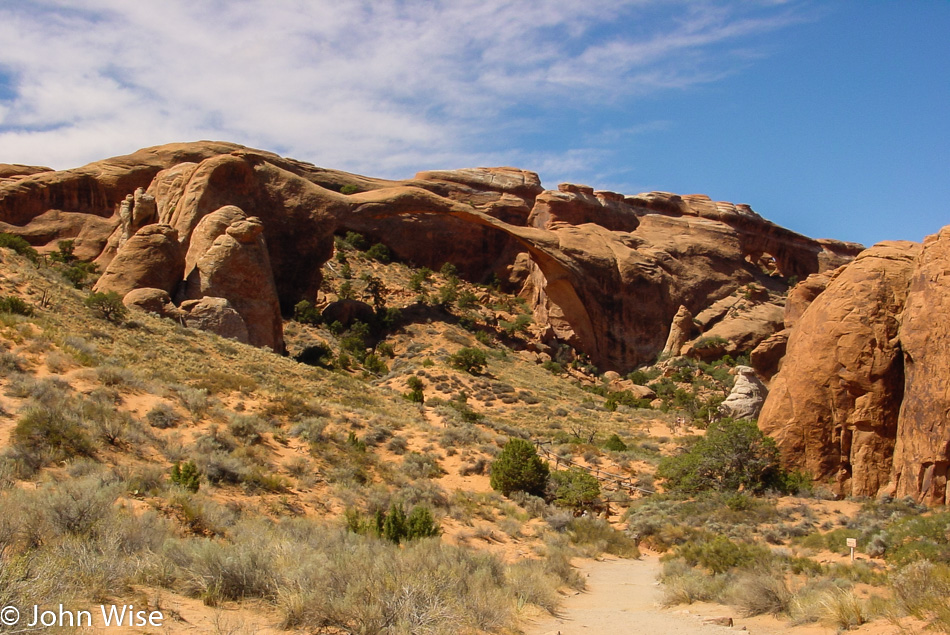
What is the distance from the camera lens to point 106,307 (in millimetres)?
23641

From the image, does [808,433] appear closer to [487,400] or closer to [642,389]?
[487,400]

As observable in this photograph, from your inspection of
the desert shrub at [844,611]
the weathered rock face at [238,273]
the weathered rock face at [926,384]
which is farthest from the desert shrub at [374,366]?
the desert shrub at [844,611]

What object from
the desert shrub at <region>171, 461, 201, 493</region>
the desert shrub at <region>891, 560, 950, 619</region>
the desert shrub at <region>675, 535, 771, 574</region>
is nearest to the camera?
the desert shrub at <region>891, 560, 950, 619</region>

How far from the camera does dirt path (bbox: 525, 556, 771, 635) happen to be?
7910 mm

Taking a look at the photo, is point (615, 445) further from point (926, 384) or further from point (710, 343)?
point (710, 343)

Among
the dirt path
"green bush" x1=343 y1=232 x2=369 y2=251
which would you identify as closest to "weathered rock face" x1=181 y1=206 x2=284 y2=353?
"green bush" x1=343 y1=232 x2=369 y2=251

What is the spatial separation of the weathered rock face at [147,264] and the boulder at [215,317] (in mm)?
1767

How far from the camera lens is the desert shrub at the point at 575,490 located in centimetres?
1808

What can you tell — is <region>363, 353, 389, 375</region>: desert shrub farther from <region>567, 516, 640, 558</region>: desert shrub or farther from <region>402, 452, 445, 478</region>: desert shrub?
<region>567, 516, 640, 558</region>: desert shrub

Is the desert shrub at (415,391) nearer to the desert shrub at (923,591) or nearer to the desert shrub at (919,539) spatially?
the desert shrub at (919,539)

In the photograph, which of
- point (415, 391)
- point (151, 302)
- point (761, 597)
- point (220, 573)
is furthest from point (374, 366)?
point (220, 573)

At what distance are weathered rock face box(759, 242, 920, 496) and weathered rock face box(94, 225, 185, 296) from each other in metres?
24.8

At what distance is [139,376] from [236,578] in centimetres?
1328

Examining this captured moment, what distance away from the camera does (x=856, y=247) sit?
69.6 m
